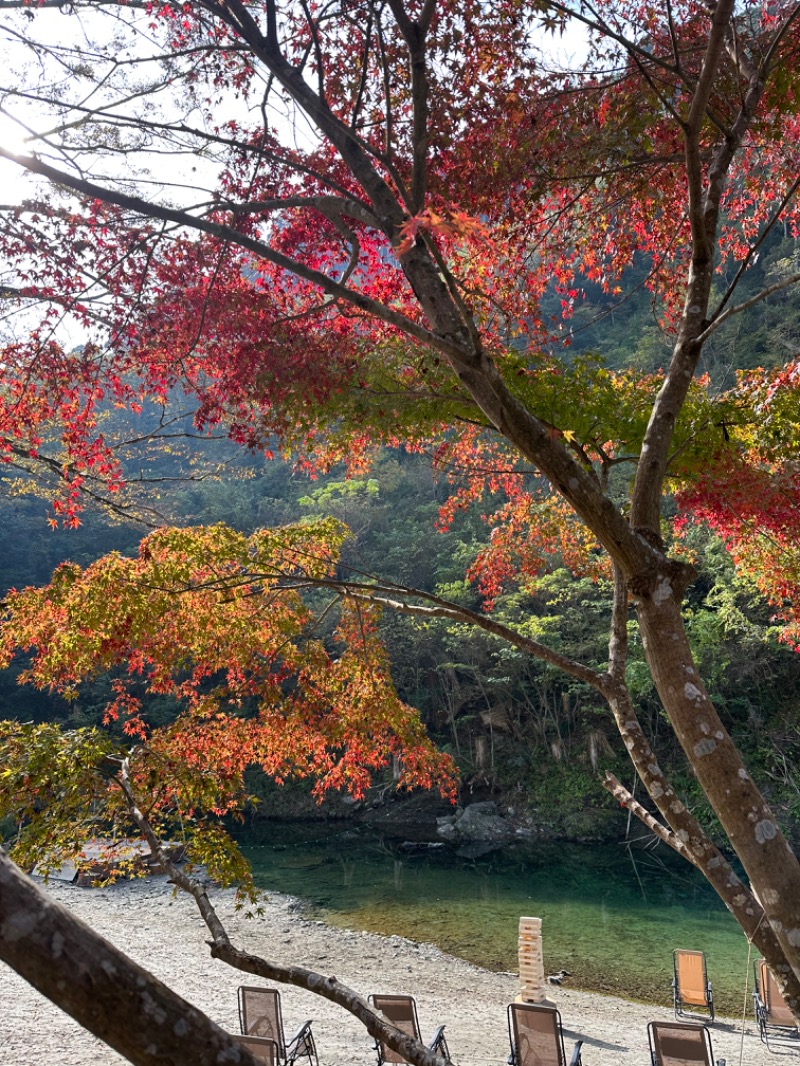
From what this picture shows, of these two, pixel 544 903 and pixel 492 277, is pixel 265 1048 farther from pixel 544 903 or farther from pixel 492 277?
pixel 544 903

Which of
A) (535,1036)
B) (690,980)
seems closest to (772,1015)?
(690,980)


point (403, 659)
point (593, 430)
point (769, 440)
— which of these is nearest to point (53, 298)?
point (593, 430)

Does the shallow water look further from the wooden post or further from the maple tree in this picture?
the maple tree

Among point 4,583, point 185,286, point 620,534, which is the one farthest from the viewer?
point 4,583

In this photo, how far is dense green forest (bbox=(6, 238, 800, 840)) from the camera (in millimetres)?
17016

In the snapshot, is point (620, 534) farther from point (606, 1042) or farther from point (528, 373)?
point (606, 1042)

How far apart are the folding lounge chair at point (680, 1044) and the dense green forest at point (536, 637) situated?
7154 mm

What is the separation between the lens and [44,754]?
3.85 meters

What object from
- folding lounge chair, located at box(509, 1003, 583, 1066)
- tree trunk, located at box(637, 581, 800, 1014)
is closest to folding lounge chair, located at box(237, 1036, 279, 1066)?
folding lounge chair, located at box(509, 1003, 583, 1066)

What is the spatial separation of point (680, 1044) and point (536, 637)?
12826mm

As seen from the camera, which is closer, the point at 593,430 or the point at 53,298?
the point at 53,298

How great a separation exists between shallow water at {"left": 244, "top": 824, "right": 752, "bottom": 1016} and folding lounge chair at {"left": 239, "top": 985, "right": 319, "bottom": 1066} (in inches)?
178

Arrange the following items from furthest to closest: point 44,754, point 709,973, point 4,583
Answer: point 4,583
point 709,973
point 44,754

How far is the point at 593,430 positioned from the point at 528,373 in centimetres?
78
